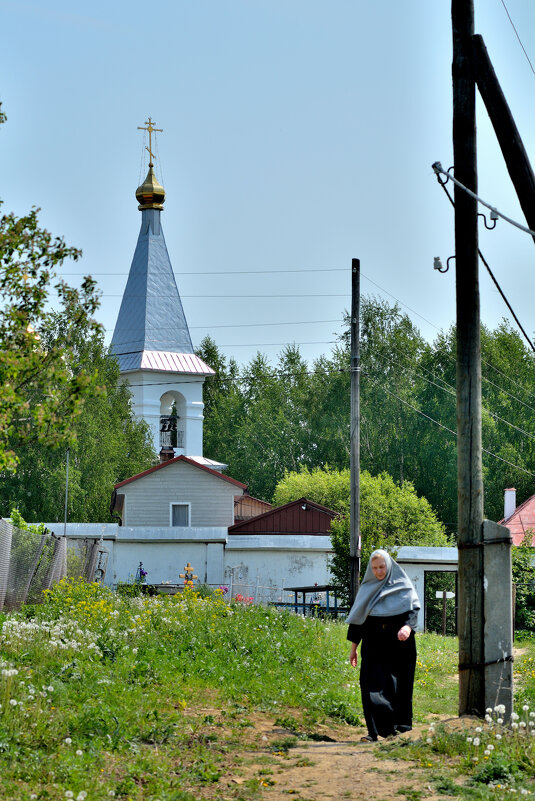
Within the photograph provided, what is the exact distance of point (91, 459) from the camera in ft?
156

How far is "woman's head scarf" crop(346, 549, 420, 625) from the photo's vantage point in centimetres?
967

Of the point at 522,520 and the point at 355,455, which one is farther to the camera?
the point at 522,520

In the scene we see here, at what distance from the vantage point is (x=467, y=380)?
9.63 m

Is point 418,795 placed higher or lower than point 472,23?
lower

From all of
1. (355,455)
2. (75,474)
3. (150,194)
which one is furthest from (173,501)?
(150,194)

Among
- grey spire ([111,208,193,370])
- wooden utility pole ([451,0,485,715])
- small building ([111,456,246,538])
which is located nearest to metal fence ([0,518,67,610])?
wooden utility pole ([451,0,485,715])

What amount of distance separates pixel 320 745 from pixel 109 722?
182 cm

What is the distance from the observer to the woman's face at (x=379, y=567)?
32.2 ft

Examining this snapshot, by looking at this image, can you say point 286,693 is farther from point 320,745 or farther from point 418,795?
point 418,795

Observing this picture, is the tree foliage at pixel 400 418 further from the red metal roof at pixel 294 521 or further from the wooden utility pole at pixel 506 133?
the wooden utility pole at pixel 506 133

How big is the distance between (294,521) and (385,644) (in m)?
29.5

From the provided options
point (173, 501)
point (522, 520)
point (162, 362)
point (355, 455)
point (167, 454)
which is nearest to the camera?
point (355, 455)

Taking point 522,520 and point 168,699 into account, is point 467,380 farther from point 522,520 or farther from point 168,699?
point 522,520

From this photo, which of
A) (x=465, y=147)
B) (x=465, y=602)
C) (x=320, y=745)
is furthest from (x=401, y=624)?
(x=465, y=147)
